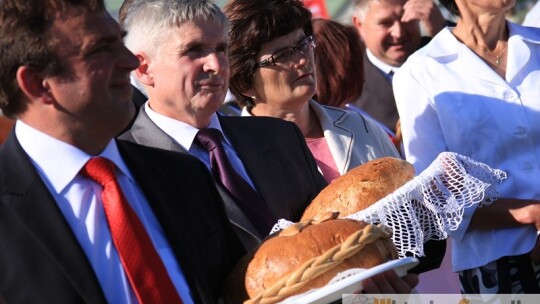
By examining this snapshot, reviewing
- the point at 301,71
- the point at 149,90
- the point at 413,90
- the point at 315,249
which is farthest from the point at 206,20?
the point at 315,249

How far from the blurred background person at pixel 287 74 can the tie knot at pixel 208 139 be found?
2.62ft

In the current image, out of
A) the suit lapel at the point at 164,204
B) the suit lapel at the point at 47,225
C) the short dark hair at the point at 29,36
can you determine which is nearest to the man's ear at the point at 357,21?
the suit lapel at the point at 164,204

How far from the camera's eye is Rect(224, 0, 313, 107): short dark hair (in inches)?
176

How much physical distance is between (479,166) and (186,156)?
123 centimetres

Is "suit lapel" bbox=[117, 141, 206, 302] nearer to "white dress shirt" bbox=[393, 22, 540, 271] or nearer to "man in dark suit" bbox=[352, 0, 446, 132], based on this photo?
"white dress shirt" bbox=[393, 22, 540, 271]

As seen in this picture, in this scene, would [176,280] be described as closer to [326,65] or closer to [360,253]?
[360,253]

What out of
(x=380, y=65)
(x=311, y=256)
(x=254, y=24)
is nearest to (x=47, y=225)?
(x=311, y=256)

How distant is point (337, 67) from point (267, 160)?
67.4 inches

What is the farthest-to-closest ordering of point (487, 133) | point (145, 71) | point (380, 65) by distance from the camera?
point (380, 65) < point (487, 133) < point (145, 71)

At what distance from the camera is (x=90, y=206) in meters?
2.81

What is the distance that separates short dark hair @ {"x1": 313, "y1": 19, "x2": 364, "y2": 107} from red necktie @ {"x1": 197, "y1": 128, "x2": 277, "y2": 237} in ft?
5.62

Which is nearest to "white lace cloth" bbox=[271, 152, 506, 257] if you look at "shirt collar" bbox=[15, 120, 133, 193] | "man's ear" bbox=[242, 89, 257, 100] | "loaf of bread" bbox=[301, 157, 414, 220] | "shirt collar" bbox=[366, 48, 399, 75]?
"loaf of bread" bbox=[301, 157, 414, 220]

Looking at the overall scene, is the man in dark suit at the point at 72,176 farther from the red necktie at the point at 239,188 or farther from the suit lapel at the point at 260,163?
the suit lapel at the point at 260,163

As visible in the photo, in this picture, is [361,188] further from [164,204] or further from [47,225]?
[47,225]
